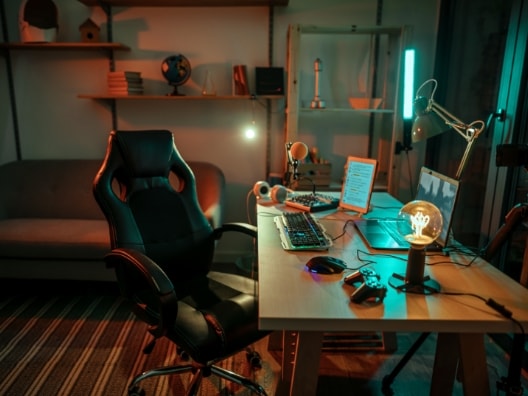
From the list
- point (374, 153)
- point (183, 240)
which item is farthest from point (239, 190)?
point (183, 240)

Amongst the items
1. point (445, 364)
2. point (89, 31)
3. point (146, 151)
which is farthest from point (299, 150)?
point (89, 31)

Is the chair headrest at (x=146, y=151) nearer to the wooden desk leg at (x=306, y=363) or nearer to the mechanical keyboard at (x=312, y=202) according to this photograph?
the mechanical keyboard at (x=312, y=202)

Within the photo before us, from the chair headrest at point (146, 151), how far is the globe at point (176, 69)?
1.15m

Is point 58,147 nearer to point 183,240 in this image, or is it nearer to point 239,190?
point 239,190

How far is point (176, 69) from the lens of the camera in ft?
9.11

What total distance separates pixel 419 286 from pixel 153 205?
3.72ft

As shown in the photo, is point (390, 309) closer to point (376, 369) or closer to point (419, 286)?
point (419, 286)

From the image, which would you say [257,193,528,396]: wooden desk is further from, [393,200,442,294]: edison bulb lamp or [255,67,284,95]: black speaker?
[255,67,284,95]: black speaker

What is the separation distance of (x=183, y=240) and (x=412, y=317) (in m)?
1.08

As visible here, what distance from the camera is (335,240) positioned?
5.26 feet

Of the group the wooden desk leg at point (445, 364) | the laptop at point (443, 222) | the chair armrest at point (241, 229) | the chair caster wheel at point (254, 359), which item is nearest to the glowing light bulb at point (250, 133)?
the chair armrest at point (241, 229)

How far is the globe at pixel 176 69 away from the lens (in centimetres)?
278

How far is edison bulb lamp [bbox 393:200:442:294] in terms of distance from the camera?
45.3 inches

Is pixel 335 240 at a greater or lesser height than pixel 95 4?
lesser
